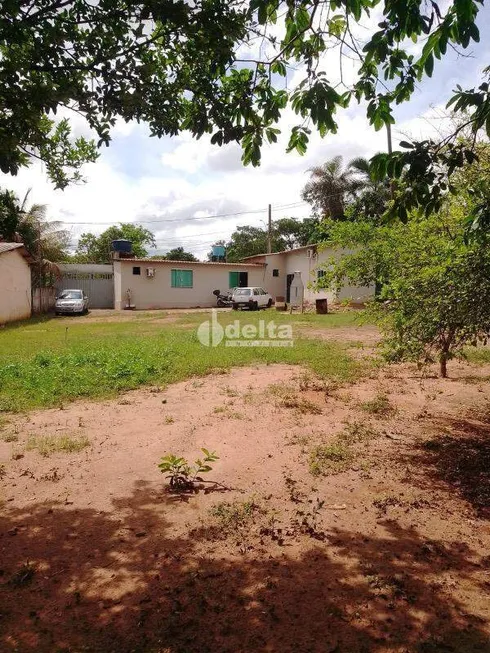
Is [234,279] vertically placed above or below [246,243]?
below

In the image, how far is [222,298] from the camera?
2728 centimetres

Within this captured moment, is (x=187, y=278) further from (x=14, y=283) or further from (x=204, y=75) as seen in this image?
(x=204, y=75)

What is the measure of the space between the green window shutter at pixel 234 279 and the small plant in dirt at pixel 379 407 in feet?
75.8

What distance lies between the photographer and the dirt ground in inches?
85.6

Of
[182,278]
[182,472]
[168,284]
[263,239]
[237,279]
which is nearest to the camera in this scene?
[182,472]

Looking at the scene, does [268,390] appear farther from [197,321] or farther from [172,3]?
[197,321]

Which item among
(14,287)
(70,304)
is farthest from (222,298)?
(14,287)

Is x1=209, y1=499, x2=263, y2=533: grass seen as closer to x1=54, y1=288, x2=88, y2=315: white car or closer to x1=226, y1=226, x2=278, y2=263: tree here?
x1=54, y1=288, x2=88, y2=315: white car

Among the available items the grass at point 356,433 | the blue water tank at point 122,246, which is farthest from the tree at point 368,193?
the grass at point 356,433

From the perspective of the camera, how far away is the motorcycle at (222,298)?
1065 inches

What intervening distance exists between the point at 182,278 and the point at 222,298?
Answer: 3.03 metres

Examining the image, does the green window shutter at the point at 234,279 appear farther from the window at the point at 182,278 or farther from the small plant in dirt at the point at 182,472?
the small plant in dirt at the point at 182,472

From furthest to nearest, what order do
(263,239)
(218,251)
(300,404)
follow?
(263,239) < (218,251) < (300,404)

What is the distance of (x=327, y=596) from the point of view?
2.42 metres
